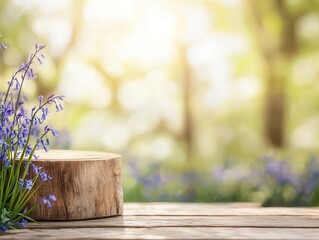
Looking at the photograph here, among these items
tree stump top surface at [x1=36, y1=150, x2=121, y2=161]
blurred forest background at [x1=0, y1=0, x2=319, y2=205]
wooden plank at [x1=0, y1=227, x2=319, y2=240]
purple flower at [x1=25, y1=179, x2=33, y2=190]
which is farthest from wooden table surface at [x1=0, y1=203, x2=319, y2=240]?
blurred forest background at [x1=0, y1=0, x2=319, y2=205]

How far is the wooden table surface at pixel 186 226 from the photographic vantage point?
2.86 m

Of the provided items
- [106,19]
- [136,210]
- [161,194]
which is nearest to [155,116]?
[106,19]

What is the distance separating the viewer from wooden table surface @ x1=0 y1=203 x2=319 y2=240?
286cm

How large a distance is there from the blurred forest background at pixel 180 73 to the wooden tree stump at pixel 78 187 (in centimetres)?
570

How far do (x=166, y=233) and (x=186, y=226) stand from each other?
230 millimetres

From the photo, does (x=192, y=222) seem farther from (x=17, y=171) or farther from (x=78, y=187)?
(x=17, y=171)

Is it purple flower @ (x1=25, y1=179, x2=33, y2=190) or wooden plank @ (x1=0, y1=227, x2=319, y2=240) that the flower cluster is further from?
wooden plank @ (x1=0, y1=227, x2=319, y2=240)

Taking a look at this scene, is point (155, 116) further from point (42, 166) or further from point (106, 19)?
point (42, 166)

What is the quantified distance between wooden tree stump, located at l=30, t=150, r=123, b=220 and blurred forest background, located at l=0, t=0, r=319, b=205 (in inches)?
224

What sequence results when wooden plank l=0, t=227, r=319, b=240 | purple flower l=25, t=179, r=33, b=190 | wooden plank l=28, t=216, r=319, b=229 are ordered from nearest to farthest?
wooden plank l=0, t=227, r=319, b=240
purple flower l=25, t=179, r=33, b=190
wooden plank l=28, t=216, r=319, b=229

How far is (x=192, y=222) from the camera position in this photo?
10.7 ft

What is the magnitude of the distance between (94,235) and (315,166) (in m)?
3.50

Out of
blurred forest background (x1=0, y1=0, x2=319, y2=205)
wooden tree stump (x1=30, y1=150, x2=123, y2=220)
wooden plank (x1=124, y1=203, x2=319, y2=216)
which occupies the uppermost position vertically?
blurred forest background (x1=0, y1=0, x2=319, y2=205)

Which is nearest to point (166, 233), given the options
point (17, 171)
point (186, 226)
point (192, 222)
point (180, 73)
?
point (186, 226)
